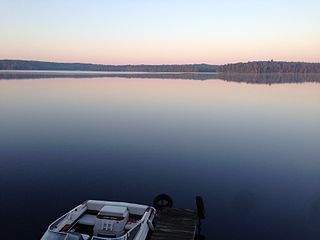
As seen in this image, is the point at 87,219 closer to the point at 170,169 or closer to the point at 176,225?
the point at 176,225

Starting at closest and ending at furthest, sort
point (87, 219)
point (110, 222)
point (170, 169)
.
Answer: point (110, 222) → point (87, 219) → point (170, 169)

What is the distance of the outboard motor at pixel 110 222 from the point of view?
1361 cm

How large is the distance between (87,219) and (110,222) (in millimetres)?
1592

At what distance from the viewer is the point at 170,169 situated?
2256 centimetres

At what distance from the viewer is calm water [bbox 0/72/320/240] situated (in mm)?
16266

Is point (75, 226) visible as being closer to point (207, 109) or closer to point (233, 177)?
point (233, 177)

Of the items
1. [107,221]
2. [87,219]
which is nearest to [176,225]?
[107,221]

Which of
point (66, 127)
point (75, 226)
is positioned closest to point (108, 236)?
point (75, 226)

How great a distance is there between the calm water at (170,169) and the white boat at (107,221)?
180cm

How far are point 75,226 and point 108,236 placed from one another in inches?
69.4

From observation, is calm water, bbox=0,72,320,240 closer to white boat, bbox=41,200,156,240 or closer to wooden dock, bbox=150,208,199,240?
wooden dock, bbox=150,208,199,240

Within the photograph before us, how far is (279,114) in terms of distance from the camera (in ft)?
156

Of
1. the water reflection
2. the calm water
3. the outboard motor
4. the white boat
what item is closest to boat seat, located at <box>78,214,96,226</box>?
the white boat

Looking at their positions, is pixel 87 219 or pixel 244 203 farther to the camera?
pixel 244 203
